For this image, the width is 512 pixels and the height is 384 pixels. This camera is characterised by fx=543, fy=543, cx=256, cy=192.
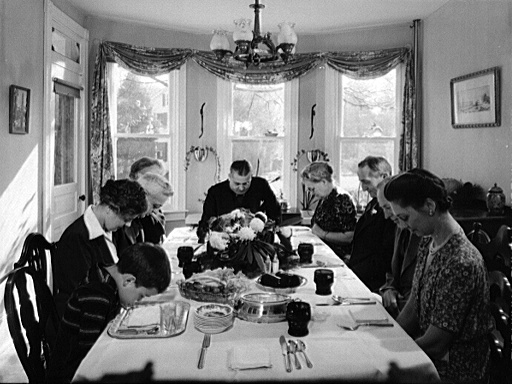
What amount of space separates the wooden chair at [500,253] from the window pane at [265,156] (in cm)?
375

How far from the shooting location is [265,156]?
5.70 m

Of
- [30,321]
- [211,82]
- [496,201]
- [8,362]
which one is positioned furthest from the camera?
[211,82]

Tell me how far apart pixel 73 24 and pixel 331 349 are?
4.08 m

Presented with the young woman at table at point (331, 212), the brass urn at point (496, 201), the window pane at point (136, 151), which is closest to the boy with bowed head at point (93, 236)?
the young woman at table at point (331, 212)

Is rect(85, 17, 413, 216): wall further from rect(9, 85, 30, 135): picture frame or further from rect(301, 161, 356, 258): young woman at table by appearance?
rect(301, 161, 356, 258): young woman at table

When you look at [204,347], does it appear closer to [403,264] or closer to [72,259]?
[72,259]

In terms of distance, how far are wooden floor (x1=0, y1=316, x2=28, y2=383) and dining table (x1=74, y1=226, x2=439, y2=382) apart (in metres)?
1.43

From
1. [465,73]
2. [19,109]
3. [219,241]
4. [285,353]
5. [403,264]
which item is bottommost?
[285,353]

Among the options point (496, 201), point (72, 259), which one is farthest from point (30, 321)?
point (496, 201)

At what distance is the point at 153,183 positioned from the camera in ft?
10.0

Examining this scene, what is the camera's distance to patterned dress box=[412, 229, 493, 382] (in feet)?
5.23

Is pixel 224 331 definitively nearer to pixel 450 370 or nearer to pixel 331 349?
pixel 331 349

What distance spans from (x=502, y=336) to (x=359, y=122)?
13.8 ft

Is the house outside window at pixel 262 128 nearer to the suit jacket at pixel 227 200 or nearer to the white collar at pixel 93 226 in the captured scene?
the suit jacket at pixel 227 200
